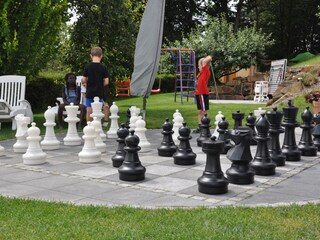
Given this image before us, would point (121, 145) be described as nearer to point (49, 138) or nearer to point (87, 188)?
point (87, 188)

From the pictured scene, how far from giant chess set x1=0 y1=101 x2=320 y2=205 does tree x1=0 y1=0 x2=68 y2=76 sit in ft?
12.2

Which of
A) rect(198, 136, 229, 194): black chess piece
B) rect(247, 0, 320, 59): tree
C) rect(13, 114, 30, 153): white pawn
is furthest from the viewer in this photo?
rect(247, 0, 320, 59): tree

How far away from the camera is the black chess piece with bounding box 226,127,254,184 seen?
4363mm

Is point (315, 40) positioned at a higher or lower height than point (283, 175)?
higher

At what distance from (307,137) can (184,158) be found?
1.97m

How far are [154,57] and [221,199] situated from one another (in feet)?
17.1

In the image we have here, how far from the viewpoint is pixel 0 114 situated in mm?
9367

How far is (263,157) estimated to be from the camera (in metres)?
4.90

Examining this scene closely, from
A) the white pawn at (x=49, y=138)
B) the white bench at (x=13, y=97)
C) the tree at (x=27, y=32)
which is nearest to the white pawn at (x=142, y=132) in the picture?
the white pawn at (x=49, y=138)

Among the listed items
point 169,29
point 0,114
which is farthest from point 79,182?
point 169,29

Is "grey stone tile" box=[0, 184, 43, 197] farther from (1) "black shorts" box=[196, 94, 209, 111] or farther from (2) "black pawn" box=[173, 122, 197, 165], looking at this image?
(1) "black shorts" box=[196, 94, 209, 111]

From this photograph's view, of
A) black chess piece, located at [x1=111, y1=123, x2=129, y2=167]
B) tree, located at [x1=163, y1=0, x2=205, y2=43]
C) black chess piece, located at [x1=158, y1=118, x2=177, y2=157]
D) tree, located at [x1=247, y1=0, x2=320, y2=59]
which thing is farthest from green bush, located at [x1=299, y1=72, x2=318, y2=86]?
tree, located at [x1=247, y1=0, x2=320, y2=59]

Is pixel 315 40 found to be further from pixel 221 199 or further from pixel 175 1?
pixel 221 199

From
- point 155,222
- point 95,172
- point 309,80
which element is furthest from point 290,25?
point 155,222
